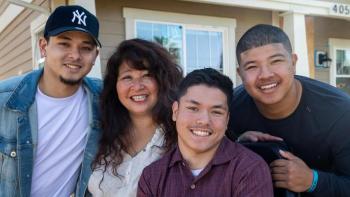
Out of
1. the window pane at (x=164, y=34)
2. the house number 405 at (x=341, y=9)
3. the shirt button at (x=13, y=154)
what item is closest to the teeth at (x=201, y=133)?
the shirt button at (x=13, y=154)

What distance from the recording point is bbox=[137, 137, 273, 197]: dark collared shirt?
1.85 metres

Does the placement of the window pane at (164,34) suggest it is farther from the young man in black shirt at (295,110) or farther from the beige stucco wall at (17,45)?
the young man in black shirt at (295,110)

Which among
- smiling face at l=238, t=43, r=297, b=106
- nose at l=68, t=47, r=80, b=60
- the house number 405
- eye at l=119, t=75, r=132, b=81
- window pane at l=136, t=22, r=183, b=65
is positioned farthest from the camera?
the house number 405

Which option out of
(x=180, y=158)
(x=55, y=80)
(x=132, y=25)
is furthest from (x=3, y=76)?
(x=180, y=158)

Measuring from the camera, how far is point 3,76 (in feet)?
29.9

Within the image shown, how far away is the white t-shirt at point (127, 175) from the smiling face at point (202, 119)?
28cm

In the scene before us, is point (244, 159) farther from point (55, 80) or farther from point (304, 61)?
point (304, 61)

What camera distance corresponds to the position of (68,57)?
2.49 meters

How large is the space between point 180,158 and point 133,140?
453 millimetres

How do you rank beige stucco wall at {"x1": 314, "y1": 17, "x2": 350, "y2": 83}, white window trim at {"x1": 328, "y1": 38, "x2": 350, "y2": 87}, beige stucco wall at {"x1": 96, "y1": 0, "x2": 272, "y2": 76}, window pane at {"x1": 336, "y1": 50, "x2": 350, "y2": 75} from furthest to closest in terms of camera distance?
window pane at {"x1": 336, "y1": 50, "x2": 350, "y2": 75} → white window trim at {"x1": 328, "y1": 38, "x2": 350, "y2": 87} → beige stucco wall at {"x1": 314, "y1": 17, "x2": 350, "y2": 83} → beige stucco wall at {"x1": 96, "y1": 0, "x2": 272, "y2": 76}

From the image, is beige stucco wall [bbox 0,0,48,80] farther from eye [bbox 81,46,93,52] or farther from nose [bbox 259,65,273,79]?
nose [bbox 259,65,273,79]

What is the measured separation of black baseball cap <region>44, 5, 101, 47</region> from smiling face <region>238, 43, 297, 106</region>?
3.21ft

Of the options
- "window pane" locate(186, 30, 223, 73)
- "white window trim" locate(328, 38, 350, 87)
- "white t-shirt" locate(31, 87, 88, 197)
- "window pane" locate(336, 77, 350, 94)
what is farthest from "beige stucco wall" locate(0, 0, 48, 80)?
"window pane" locate(336, 77, 350, 94)

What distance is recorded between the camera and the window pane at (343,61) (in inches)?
324
